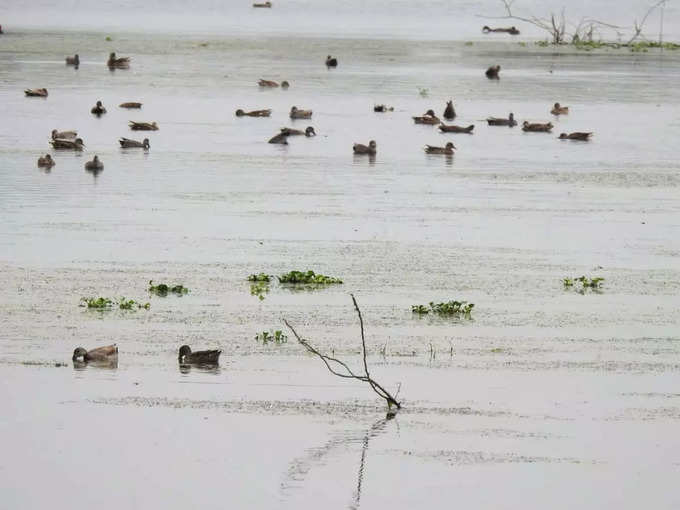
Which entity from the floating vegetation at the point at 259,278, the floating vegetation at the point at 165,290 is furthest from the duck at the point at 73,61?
the floating vegetation at the point at 165,290

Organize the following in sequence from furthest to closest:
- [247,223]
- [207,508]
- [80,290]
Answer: [247,223], [80,290], [207,508]

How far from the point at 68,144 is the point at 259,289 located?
16.1m

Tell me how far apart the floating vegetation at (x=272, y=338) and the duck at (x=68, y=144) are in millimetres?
18341

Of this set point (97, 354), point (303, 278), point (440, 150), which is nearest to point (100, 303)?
point (97, 354)

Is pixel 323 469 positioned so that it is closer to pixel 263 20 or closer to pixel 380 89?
pixel 380 89

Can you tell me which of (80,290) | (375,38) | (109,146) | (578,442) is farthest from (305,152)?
(375,38)

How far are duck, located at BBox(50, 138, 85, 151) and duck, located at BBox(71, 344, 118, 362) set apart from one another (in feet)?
63.1

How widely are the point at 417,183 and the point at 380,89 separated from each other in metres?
25.5

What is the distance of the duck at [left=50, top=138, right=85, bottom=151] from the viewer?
34.9 metres

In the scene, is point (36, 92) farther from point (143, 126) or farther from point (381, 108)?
point (143, 126)

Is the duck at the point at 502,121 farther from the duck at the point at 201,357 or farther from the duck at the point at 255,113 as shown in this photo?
the duck at the point at 201,357

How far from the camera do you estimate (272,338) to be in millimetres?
17344

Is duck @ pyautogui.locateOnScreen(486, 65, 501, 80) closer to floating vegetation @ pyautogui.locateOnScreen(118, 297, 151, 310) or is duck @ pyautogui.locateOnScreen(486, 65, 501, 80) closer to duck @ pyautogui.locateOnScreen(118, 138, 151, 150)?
duck @ pyautogui.locateOnScreen(118, 138, 151, 150)

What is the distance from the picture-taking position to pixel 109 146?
3675 cm
